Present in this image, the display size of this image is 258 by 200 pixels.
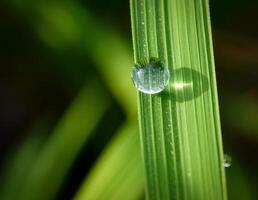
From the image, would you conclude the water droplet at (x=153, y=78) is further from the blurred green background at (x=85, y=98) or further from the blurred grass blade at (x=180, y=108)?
the blurred green background at (x=85, y=98)

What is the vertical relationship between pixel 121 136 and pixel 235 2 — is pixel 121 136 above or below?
below

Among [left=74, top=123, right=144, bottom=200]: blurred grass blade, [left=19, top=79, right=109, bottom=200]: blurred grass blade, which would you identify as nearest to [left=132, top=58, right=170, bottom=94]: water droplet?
[left=74, top=123, right=144, bottom=200]: blurred grass blade

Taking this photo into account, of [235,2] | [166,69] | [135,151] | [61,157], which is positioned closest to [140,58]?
[166,69]

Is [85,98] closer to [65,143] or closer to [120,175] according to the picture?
[65,143]

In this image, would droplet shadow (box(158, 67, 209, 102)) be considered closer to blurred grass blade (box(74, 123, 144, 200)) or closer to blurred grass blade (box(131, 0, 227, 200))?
blurred grass blade (box(131, 0, 227, 200))

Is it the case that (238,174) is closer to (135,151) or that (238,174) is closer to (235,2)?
(135,151)

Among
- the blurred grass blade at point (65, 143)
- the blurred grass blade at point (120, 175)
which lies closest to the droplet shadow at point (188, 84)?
the blurred grass blade at point (120, 175)
